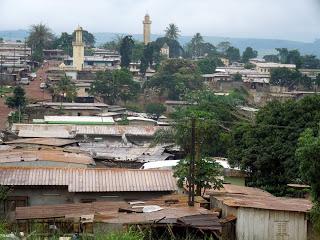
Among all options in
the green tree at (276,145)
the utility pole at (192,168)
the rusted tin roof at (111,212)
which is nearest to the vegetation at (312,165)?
the rusted tin roof at (111,212)

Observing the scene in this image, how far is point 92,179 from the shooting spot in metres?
16.1

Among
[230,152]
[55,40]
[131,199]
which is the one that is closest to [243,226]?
[131,199]

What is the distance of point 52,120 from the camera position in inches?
1288

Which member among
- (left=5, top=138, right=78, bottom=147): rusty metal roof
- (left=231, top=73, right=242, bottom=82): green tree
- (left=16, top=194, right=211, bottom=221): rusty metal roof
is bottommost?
(left=5, top=138, right=78, bottom=147): rusty metal roof

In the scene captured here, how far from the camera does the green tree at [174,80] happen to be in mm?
50781

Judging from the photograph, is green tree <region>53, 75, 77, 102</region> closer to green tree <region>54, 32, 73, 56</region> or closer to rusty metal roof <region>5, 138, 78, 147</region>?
rusty metal roof <region>5, 138, 78, 147</region>

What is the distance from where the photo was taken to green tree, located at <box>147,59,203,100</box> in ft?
167

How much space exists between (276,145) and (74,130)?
40.8ft

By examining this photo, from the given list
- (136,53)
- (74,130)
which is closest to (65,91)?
(74,130)

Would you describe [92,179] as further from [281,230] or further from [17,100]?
[17,100]

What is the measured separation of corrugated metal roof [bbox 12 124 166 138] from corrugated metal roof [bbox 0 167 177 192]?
35.0ft

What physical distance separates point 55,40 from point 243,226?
68360 mm

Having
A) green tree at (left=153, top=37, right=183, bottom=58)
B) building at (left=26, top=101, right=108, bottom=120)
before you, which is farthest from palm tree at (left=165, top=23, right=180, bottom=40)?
building at (left=26, top=101, right=108, bottom=120)

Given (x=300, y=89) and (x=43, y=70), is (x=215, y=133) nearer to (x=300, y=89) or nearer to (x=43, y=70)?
(x=300, y=89)
